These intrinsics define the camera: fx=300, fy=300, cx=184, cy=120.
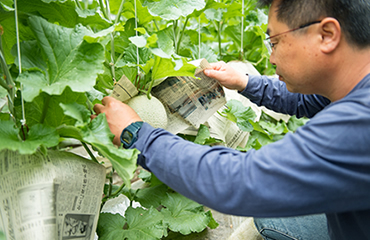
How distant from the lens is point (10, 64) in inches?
41.4

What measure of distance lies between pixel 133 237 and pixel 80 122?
1.50 ft

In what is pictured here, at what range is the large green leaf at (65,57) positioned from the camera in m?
0.71

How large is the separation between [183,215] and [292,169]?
2.12 ft

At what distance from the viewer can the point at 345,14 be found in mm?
731

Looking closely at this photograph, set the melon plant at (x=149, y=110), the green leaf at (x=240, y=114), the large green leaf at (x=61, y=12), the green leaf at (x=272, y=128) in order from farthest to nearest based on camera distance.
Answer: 1. the green leaf at (x=272, y=128)
2. the green leaf at (x=240, y=114)
3. the melon plant at (x=149, y=110)
4. the large green leaf at (x=61, y=12)

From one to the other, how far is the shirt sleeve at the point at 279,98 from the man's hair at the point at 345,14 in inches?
21.1

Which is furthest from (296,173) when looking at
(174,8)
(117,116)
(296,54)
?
(174,8)

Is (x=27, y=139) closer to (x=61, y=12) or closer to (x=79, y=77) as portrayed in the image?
(x=79, y=77)

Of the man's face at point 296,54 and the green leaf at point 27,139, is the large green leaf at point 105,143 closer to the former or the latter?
the green leaf at point 27,139

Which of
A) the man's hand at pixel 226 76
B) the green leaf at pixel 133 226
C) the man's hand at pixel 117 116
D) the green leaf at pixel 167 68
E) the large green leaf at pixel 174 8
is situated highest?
the large green leaf at pixel 174 8

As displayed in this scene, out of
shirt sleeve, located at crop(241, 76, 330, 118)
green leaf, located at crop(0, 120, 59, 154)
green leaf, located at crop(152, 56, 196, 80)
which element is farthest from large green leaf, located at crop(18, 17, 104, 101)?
shirt sleeve, located at crop(241, 76, 330, 118)

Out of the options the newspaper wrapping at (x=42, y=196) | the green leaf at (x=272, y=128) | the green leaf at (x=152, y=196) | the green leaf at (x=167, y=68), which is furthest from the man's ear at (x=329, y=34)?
the green leaf at (x=272, y=128)

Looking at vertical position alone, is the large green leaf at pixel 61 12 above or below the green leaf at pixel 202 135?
above

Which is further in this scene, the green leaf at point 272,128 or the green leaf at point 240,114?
the green leaf at point 272,128
